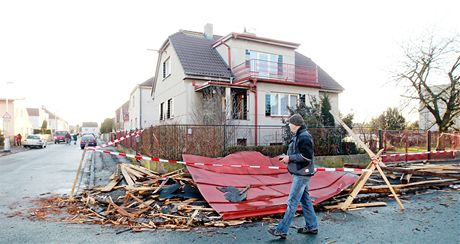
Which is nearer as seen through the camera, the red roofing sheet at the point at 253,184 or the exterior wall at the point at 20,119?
the red roofing sheet at the point at 253,184

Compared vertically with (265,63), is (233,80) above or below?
below

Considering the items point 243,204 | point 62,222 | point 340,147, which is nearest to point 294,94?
point 340,147

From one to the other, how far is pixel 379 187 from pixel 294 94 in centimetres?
1219

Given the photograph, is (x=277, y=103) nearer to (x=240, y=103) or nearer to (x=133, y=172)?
(x=240, y=103)

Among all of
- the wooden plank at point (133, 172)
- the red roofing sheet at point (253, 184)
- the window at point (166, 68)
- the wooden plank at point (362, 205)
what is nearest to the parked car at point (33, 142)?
the window at point (166, 68)

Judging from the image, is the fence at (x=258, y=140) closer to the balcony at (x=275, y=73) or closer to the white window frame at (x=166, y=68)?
the balcony at (x=275, y=73)

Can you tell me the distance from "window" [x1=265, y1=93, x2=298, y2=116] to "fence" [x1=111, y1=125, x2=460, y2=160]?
2008mm

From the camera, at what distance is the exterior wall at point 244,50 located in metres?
19.7

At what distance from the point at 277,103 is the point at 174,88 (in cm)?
673

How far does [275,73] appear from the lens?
20.5 meters

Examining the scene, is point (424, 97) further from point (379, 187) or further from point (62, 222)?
point (62, 222)

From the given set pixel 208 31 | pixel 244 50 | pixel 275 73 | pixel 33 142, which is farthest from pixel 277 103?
pixel 33 142

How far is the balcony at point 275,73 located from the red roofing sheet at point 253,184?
10183 millimetres

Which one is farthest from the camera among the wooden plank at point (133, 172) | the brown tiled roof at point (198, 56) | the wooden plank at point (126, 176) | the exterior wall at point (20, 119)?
the exterior wall at point (20, 119)
